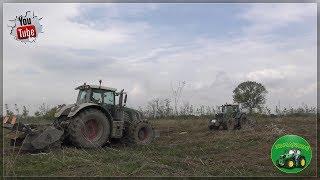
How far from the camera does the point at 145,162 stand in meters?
9.37

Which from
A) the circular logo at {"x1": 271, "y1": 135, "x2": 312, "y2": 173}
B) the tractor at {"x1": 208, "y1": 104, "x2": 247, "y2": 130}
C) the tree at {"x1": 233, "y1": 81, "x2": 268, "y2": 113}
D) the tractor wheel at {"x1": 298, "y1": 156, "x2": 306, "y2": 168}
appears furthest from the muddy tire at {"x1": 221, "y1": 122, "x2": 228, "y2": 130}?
the tractor wheel at {"x1": 298, "y1": 156, "x2": 306, "y2": 168}

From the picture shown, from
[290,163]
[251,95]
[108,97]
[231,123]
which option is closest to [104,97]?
[108,97]

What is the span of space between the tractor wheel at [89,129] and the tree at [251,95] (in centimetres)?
1996

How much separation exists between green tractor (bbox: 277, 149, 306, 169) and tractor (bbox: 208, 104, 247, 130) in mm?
14408

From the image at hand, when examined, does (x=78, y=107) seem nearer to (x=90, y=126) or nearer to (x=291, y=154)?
(x=90, y=126)

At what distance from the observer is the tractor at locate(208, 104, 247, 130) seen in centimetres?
2277

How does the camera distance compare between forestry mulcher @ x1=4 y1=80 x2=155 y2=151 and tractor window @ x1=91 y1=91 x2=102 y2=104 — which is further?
tractor window @ x1=91 y1=91 x2=102 y2=104

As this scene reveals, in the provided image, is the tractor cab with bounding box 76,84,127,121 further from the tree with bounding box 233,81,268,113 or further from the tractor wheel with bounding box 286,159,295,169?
the tree with bounding box 233,81,268,113

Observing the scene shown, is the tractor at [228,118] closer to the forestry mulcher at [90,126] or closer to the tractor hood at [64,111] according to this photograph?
the forestry mulcher at [90,126]

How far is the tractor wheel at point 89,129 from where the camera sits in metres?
12.0

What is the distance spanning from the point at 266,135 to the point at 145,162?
711 cm

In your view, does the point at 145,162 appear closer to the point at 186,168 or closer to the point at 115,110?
the point at 186,168

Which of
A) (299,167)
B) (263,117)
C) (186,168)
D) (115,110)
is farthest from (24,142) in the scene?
(263,117)

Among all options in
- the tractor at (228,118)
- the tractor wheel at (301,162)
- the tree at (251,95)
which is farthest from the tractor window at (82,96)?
the tree at (251,95)
